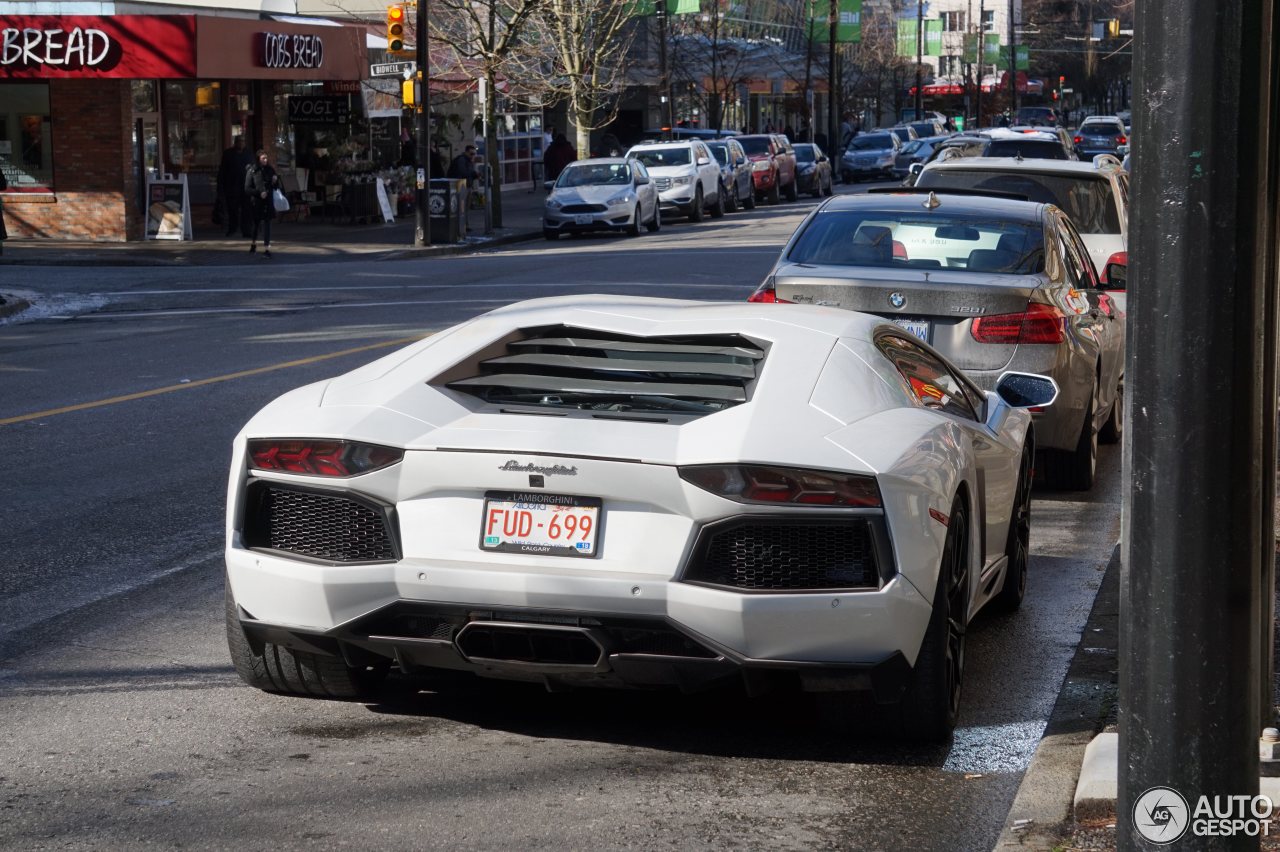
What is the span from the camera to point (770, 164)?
48.6m

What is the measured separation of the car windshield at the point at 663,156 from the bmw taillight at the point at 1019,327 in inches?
1241

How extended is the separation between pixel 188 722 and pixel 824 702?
2.04 meters

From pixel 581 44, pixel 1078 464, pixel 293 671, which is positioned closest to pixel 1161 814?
pixel 293 671

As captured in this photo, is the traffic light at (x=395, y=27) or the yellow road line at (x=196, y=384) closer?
the yellow road line at (x=196, y=384)

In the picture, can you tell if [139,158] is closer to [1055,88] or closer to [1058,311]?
[1058,311]

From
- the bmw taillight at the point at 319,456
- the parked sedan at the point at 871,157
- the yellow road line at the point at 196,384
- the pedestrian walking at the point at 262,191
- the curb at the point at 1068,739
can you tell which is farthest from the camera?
the parked sedan at the point at 871,157

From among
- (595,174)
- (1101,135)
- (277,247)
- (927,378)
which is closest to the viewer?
(927,378)

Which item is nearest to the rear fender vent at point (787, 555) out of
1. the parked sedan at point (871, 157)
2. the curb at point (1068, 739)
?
the curb at point (1068, 739)

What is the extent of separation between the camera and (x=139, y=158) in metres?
33.2

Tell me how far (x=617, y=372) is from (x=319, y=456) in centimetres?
109

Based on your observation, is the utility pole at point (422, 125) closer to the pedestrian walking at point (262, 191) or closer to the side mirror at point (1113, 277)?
the pedestrian walking at point (262, 191)

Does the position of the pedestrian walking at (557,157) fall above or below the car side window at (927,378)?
above

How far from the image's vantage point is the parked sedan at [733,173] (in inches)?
1718

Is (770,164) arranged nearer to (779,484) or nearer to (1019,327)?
(1019,327)
